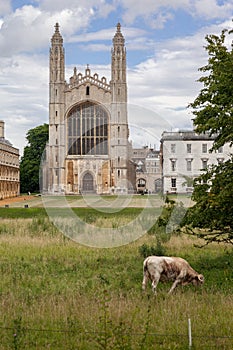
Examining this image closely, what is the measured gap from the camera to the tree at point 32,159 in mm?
75619

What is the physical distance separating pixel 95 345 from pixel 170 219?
308 inches

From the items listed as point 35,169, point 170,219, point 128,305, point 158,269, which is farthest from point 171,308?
point 35,169

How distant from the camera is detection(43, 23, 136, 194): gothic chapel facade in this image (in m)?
70.3

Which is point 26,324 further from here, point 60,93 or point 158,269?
point 60,93

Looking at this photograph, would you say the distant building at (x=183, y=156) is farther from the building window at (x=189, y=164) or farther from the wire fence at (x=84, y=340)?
the wire fence at (x=84, y=340)

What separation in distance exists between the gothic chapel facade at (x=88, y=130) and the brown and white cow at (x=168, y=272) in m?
58.1

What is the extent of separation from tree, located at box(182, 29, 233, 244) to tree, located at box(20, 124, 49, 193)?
63381 millimetres

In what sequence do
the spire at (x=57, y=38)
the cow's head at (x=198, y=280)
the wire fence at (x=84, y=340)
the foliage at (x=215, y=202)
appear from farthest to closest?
the spire at (x=57, y=38) → the foliage at (x=215, y=202) → the cow's head at (x=198, y=280) → the wire fence at (x=84, y=340)

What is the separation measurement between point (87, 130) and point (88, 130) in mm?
130

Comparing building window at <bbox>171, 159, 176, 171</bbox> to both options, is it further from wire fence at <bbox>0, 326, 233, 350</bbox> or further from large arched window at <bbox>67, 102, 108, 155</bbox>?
wire fence at <bbox>0, 326, 233, 350</bbox>

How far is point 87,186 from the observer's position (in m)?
70.8

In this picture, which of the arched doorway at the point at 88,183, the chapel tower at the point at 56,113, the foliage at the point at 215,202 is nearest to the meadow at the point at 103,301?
the foliage at the point at 215,202

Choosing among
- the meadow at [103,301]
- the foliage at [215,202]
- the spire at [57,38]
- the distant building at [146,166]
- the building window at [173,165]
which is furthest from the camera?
the distant building at [146,166]

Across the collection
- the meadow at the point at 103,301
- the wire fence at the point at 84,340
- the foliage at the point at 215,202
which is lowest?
the wire fence at the point at 84,340
